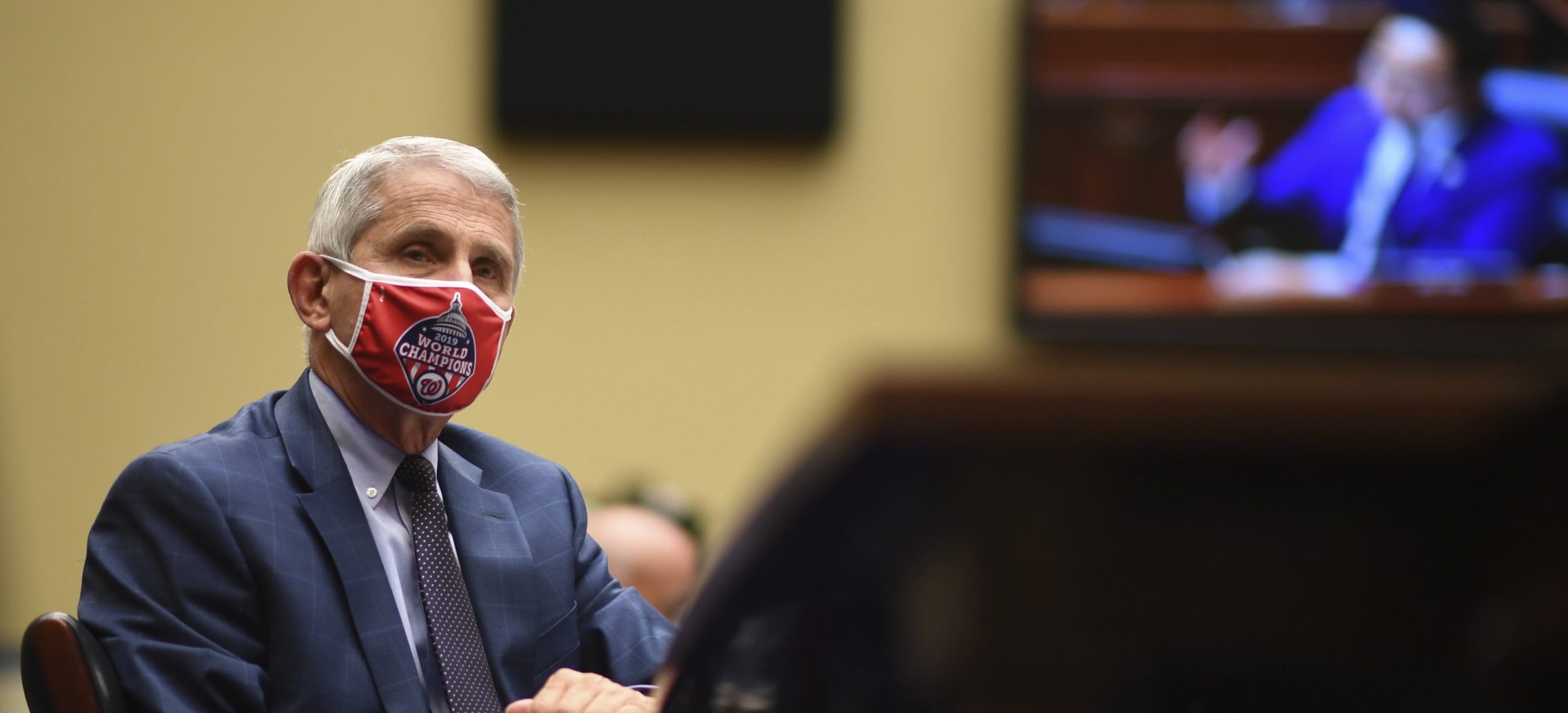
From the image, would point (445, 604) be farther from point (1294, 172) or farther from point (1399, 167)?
point (1399, 167)

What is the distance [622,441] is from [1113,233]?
157 centimetres

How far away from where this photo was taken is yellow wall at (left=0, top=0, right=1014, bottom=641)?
4531 mm

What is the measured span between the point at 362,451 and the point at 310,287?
0.84ft

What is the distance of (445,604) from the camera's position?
1.76m

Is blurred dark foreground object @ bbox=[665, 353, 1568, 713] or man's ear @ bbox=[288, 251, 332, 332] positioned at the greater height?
blurred dark foreground object @ bbox=[665, 353, 1568, 713]

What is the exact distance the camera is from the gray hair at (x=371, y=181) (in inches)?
75.5

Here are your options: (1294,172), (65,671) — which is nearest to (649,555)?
(65,671)

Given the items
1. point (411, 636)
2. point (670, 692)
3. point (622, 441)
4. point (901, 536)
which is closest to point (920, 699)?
point (901, 536)

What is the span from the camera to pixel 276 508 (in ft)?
5.55

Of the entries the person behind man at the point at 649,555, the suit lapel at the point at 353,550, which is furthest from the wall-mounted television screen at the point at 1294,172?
the suit lapel at the point at 353,550

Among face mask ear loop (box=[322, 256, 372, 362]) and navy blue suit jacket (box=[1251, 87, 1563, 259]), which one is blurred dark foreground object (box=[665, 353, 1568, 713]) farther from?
navy blue suit jacket (box=[1251, 87, 1563, 259])

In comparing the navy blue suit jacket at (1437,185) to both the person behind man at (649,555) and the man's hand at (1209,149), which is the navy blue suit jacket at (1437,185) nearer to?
the man's hand at (1209,149)

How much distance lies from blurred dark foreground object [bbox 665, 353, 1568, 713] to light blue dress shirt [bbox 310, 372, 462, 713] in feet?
3.47

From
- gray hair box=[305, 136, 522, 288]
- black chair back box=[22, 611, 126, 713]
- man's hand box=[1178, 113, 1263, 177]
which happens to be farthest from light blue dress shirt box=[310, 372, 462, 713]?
man's hand box=[1178, 113, 1263, 177]
